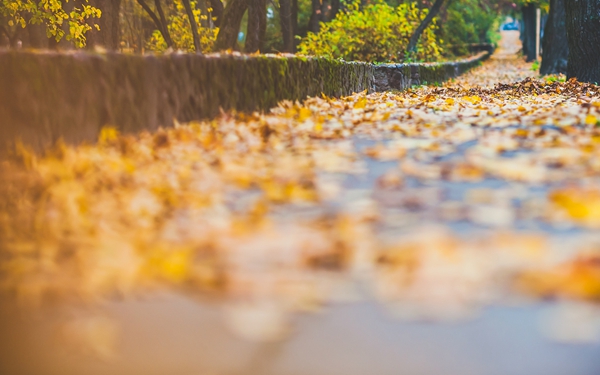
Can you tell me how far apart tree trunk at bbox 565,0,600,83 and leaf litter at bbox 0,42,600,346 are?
860 cm

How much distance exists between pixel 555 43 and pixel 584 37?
944 centimetres

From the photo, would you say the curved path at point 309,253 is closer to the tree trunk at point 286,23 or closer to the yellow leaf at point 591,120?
the yellow leaf at point 591,120

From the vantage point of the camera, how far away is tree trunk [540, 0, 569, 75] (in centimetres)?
2272

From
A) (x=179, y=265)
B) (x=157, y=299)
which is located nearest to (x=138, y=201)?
(x=179, y=265)

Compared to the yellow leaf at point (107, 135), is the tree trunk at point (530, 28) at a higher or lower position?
higher

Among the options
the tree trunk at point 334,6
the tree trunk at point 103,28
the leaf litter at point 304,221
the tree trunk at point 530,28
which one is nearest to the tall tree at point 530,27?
the tree trunk at point 530,28

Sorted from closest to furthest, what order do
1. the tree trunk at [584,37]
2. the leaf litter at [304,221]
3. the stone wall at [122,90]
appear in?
1. the leaf litter at [304,221]
2. the stone wall at [122,90]
3. the tree trunk at [584,37]

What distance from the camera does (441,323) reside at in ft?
7.47

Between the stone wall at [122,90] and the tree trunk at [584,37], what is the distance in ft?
23.2

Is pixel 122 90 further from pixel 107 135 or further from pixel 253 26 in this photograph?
pixel 253 26

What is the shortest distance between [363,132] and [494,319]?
14.8ft

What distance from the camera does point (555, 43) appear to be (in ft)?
75.4

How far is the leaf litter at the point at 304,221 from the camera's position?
2.58m

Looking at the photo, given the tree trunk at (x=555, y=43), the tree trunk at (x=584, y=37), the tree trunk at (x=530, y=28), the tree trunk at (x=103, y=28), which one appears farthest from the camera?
the tree trunk at (x=530, y=28)
